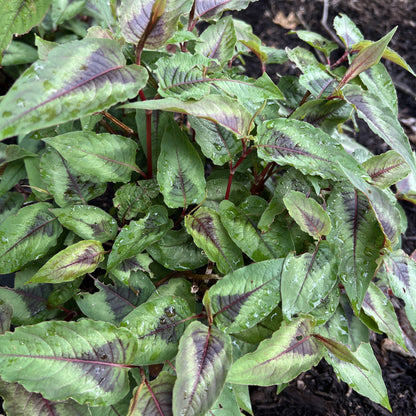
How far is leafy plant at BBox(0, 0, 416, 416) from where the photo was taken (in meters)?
0.98

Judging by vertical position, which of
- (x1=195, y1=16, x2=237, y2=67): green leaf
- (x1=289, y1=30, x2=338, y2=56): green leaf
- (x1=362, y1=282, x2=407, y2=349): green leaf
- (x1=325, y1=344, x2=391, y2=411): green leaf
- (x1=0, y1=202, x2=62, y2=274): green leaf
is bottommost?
(x1=325, y1=344, x2=391, y2=411): green leaf

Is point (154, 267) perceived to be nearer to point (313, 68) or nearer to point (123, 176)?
point (123, 176)

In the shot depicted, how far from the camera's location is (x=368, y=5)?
121 inches

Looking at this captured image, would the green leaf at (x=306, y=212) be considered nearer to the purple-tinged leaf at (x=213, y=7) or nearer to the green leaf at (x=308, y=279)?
the green leaf at (x=308, y=279)

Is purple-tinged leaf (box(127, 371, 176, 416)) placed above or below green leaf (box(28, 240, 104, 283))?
below

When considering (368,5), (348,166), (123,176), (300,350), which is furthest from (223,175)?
(368,5)

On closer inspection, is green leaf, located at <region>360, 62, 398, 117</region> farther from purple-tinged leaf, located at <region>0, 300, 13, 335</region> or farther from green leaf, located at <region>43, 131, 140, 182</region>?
purple-tinged leaf, located at <region>0, 300, 13, 335</region>

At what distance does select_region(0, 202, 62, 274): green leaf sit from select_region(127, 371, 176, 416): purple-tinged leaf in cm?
56

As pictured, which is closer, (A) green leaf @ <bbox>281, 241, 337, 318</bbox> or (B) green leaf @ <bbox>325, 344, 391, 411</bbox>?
(A) green leaf @ <bbox>281, 241, 337, 318</bbox>

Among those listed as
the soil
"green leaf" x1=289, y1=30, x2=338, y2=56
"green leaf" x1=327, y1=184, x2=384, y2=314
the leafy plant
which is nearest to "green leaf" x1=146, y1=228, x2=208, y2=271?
the leafy plant

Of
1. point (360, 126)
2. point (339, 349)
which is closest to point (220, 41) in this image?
point (339, 349)

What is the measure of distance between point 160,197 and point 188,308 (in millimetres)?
420

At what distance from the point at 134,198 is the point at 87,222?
172 mm

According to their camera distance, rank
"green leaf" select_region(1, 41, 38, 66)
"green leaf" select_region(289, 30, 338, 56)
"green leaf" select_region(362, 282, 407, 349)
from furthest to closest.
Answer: "green leaf" select_region(1, 41, 38, 66)
"green leaf" select_region(289, 30, 338, 56)
"green leaf" select_region(362, 282, 407, 349)
